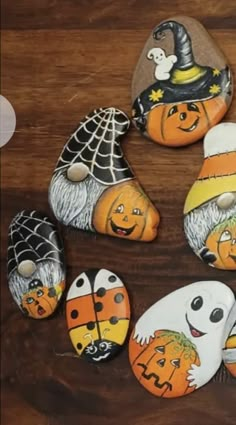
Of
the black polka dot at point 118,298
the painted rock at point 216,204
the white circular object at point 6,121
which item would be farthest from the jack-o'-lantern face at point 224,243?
the white circular object at point 6,121

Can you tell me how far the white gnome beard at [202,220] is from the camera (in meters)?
0.79

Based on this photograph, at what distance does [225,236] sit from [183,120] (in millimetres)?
115

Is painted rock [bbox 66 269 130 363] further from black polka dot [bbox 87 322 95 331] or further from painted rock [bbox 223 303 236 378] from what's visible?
painted rock [bbox 223 303 236 378]

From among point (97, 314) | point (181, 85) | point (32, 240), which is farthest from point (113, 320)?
point (181, 85)

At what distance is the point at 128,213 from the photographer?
83cm

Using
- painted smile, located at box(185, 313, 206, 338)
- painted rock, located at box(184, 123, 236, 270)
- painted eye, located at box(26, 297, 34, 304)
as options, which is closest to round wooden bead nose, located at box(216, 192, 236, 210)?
painted rock, located at box(184, 123, 236, 270)

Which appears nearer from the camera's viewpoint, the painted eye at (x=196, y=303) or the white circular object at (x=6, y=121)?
the painted eye at (x=196, y=303)

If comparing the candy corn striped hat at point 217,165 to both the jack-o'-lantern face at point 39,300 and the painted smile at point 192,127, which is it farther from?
the jack-o'-lantern face at point 39,300

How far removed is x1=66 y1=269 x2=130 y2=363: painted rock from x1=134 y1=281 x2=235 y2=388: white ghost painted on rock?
3 centimetres

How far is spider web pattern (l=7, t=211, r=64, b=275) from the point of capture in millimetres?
871

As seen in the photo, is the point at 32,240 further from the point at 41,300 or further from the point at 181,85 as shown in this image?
the point at 181,85

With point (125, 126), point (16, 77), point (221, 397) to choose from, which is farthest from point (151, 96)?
point (221, 397)

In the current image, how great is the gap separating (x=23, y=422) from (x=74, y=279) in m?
0.16

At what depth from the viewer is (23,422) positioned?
89cm
